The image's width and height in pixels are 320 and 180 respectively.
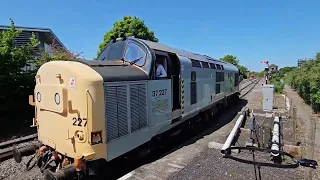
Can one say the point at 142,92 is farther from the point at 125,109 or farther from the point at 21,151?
the point at 21,151

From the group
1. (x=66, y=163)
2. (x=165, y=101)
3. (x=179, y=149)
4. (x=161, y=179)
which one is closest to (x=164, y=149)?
(x=179, y=149)

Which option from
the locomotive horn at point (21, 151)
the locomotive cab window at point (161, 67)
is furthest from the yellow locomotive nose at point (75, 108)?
the locomotive cab window at point (161, 67)

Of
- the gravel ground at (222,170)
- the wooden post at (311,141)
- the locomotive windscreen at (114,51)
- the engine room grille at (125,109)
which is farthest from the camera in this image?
the locomotive windscreen at (114,51)

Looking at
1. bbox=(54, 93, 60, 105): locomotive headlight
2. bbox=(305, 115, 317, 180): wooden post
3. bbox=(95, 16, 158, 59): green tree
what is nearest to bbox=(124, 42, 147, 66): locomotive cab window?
bbox=(54, 93, 60, 105): locomotive headlight

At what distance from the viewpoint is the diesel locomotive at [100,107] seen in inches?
176

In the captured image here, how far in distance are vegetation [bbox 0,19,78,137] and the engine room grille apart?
7932 mm

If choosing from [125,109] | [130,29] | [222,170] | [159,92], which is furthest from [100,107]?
[130,29]

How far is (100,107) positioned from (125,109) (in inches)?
28.5

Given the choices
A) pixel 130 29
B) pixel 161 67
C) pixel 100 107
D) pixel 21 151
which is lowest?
pixel 21 151

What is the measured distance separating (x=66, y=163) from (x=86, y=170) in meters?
0.55

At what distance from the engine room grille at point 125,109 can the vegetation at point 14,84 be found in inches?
312

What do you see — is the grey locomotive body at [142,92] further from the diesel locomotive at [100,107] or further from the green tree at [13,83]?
the green tree at [13,83]

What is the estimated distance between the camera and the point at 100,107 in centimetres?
450

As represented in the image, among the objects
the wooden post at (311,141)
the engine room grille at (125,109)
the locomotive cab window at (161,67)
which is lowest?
the wooden post at (311,141)
